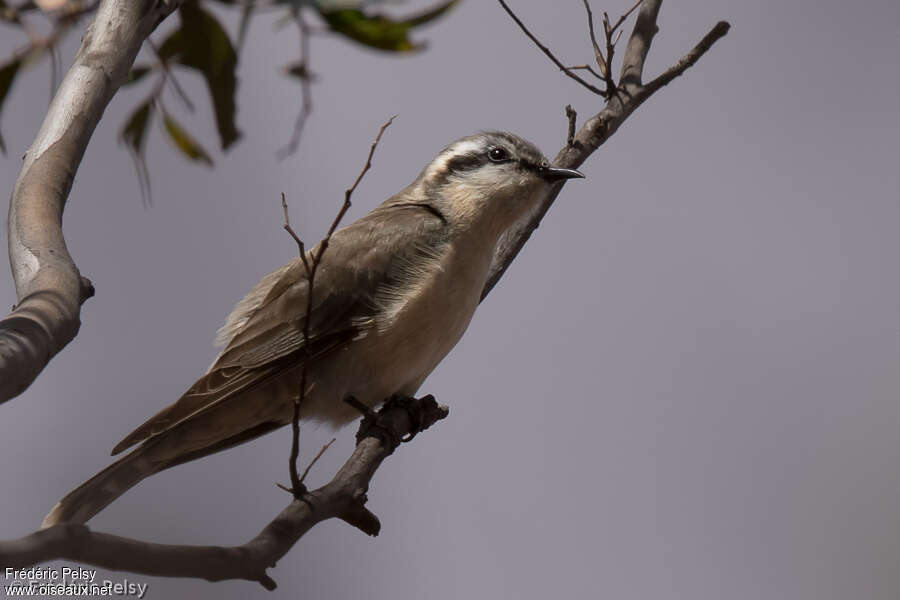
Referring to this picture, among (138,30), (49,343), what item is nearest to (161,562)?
(49,343)

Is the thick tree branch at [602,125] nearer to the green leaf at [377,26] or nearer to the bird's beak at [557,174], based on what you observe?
the bird's beak at [557,174]

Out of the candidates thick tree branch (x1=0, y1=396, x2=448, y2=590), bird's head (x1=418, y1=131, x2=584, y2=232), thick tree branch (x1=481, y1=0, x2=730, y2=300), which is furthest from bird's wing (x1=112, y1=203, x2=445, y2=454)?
thick tree branch (x1=0, y1=396, x2=448, y2=590)

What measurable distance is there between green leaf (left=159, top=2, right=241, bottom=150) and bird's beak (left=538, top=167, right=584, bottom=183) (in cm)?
179

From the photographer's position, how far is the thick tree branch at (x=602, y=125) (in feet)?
15.3

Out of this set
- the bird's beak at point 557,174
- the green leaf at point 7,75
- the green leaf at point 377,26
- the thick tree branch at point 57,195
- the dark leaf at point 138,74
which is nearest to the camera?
the thick tree branch at point 57,195

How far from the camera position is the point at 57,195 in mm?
3152

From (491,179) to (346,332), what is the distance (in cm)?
105

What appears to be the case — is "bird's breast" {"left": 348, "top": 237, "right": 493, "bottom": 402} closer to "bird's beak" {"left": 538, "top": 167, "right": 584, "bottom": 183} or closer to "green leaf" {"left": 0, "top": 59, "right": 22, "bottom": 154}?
"bird's beak" {"left": 538, "top": 167, "right": 584, "bottom": 183}

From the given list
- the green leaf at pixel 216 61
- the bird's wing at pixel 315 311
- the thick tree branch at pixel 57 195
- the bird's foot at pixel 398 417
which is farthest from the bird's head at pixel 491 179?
the thick tree branch at pixel 57 195

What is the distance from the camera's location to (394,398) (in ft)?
14.4

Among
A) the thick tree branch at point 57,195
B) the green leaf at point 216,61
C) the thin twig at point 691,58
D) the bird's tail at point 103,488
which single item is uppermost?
the thin twig at point 691,58

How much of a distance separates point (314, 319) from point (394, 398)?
0.46m

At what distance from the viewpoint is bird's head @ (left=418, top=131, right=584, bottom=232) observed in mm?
4688

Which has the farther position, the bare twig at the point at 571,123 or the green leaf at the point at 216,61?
the bare twig at the point at 571,123
